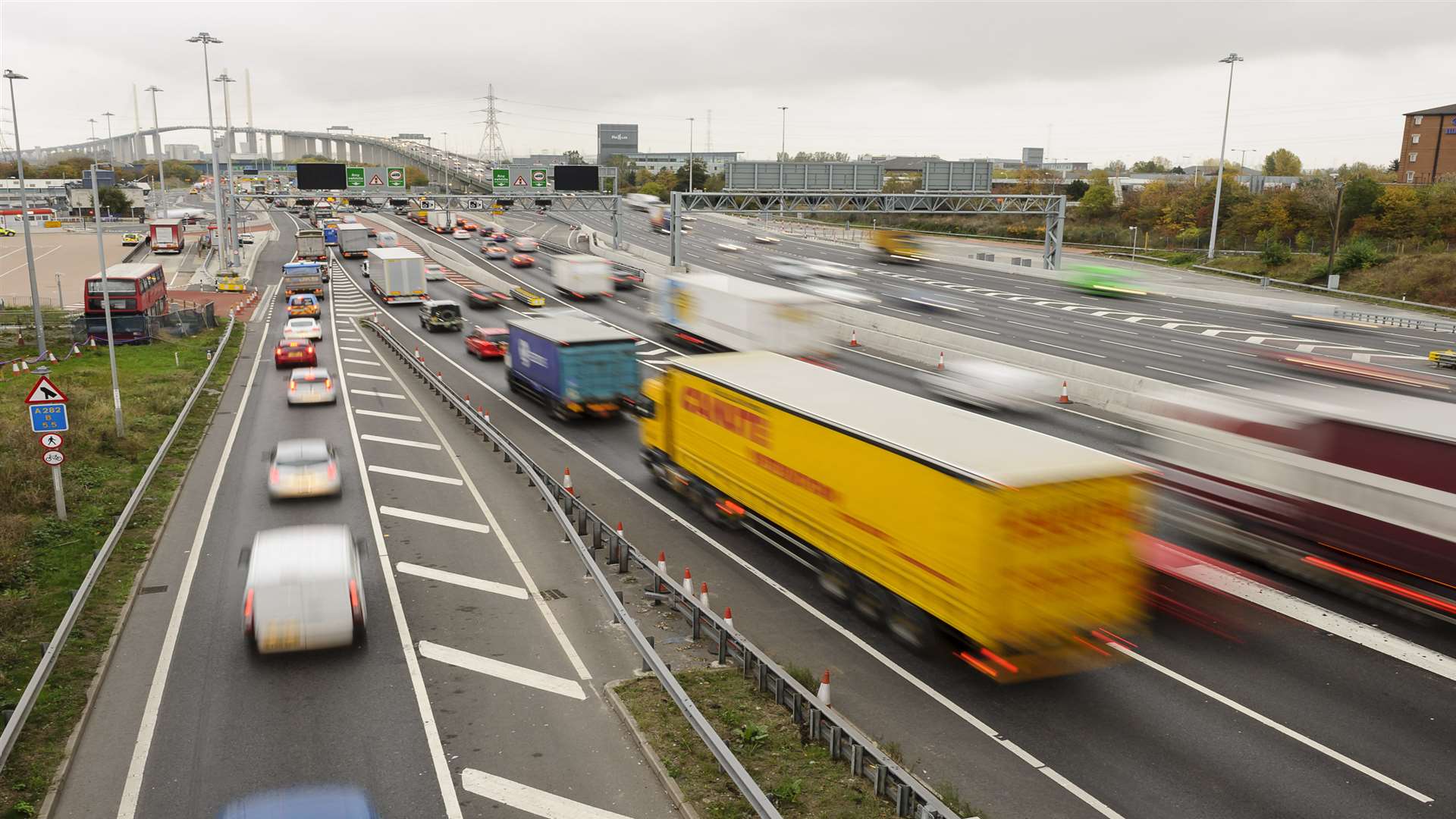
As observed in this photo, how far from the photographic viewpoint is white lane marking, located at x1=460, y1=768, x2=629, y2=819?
11.1m

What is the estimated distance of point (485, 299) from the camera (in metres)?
62.7

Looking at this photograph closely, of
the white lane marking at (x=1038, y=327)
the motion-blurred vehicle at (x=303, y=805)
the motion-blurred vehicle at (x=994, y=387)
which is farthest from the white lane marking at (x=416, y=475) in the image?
the white lane marking at (x=1038, y=327)

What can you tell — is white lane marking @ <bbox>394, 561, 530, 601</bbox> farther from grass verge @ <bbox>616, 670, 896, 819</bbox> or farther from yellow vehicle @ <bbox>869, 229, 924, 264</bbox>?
yellow vehicle @ <bbox>869, 229, 924, 264</bbox>

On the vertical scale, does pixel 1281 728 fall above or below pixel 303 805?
below

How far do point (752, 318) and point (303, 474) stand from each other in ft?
68.7

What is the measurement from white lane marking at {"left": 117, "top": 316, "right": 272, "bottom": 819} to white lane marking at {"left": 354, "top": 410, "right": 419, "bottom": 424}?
6168 mm

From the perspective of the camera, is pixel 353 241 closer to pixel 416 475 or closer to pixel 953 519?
pixel 416 475

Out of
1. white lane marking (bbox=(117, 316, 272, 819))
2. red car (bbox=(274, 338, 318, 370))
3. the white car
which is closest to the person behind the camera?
white lane marking (bbox=(117, 316, 272, 819))

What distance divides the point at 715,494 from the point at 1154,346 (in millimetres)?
34182

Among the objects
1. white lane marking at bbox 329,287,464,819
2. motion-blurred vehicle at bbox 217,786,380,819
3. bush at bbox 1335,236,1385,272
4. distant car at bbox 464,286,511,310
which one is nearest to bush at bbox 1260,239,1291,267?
bush at bbox 1335,236,1385,272

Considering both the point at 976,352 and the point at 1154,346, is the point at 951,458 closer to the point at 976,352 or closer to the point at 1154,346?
the point at 976,352

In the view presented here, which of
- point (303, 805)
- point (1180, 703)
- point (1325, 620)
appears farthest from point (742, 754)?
point (1325, 620)

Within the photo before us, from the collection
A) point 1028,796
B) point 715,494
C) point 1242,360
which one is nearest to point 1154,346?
point 1242,360

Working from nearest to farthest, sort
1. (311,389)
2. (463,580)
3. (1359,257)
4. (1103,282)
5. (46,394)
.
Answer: (463,580) → (46,394) → (311,389) → (1103,282) → (1359,257)
